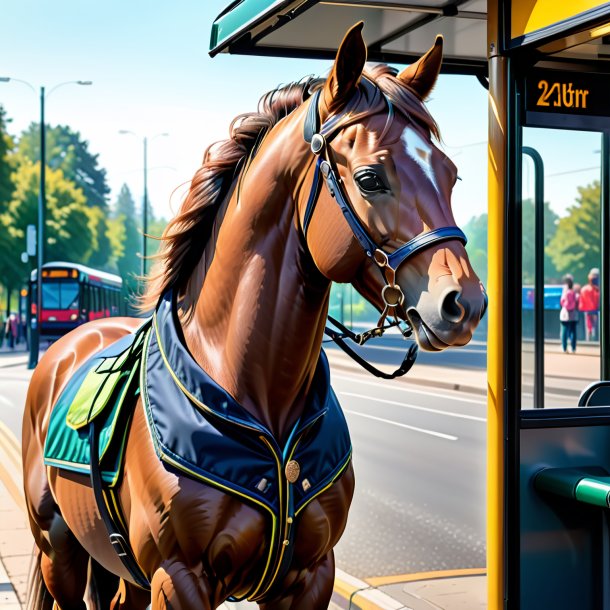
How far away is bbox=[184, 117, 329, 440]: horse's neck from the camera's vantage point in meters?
2.57

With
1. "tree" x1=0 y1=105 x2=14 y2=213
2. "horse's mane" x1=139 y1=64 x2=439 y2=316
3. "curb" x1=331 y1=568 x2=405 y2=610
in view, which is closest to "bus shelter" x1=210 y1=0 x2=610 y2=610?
"horse's mane" x1=139 y1=64 x2=439 y2=316

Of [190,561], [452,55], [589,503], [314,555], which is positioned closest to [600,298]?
[589,503]

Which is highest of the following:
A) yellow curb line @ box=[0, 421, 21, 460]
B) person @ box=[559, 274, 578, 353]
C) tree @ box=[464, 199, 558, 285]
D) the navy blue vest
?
tree @ box=[464, 199, 558, 285]

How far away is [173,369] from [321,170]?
743mm

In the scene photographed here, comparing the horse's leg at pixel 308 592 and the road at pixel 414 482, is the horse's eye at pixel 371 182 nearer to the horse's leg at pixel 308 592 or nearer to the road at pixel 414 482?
the horse's leg at pixel 308 592

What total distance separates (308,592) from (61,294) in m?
30.9

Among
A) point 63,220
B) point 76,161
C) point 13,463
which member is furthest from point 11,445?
point 76,161

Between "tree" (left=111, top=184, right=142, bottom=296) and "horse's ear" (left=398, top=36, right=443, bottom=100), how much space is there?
2085 inches

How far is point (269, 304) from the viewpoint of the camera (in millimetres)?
2590

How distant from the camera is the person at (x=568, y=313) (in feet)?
12.1

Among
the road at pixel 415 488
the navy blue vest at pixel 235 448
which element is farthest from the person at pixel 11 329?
the navy blue vest at pixel 235 448

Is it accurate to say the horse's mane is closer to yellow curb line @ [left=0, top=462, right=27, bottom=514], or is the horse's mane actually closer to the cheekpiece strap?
the cheekpiece strap

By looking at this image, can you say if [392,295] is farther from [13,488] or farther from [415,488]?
[415,488]

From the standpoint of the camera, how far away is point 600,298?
3.96 metres
